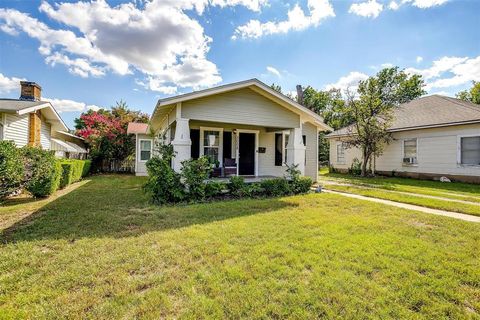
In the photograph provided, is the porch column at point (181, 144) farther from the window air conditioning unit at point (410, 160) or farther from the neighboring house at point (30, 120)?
→ the window air conditioning unit at point (410, 160)

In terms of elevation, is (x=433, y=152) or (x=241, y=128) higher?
(x=241, y=128)

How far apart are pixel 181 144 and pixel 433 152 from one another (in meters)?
14.4

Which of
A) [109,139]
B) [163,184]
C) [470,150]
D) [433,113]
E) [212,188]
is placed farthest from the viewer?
[109,139]

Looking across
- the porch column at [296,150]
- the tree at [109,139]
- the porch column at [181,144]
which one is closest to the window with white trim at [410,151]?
the porch column at [296,150]

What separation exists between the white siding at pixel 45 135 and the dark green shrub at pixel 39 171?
6190 mm

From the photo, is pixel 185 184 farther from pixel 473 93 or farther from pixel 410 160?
pixel 473 93

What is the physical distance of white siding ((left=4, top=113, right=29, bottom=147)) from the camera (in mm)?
9359

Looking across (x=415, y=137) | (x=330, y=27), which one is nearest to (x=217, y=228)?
(x=330, y=27)

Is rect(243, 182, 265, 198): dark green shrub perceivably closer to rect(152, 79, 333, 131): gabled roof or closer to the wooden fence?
rect(152, 79, 333, 131): gabled roof

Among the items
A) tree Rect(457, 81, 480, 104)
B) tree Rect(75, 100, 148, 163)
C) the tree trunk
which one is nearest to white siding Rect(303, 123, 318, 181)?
the tree trunk

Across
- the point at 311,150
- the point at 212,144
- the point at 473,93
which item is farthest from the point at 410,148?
the point at 473,93

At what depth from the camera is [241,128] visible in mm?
11180

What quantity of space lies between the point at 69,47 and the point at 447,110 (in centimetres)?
2134

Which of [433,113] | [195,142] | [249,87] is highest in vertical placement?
[433,113]
